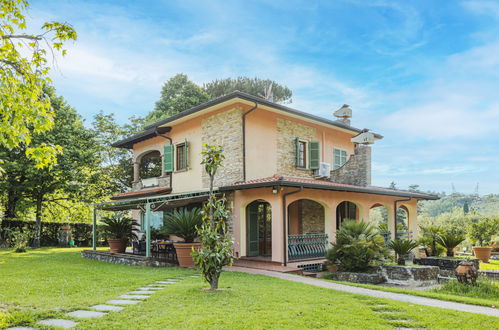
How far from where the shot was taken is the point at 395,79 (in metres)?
15.8

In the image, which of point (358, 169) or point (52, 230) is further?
point (52, 230)

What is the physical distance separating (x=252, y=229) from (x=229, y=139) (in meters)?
3.57

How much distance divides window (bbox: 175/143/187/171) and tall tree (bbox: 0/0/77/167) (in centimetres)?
963

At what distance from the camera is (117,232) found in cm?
1623

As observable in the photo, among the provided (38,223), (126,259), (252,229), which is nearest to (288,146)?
(252,229)

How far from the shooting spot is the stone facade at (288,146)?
52.0 ft

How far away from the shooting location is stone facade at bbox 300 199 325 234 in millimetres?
16609

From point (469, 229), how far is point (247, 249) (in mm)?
14035

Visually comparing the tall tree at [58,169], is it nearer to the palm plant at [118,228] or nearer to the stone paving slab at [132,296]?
the palm plant at [118,228]

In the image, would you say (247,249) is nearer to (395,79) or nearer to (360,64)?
(360,64)

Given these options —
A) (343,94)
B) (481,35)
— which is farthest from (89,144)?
(481,35)

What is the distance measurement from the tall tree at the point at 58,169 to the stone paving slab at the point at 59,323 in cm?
1712

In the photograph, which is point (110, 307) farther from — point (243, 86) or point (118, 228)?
point (243, 86)

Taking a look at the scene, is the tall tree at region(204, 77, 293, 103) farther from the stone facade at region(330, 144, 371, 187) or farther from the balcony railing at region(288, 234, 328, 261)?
the balcony railing at region(288, 234, 328, 261)
